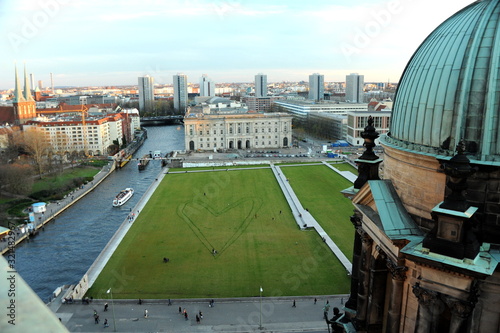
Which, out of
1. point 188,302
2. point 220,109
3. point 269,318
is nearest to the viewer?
point 269,318

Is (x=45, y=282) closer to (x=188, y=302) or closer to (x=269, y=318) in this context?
(x=188, y=302)

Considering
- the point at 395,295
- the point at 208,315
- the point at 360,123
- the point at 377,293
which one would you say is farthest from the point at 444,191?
the point at 360,123

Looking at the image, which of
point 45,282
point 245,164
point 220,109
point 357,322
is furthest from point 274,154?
point 357,322

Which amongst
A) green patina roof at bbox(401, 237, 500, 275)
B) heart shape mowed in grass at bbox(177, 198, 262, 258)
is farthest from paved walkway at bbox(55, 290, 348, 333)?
green patina roof at bbox(401, 237, 500, 275)

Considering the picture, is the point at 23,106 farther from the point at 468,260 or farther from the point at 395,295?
the point at 468,260

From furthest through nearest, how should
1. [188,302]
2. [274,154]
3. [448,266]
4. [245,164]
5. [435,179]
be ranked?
[274,154], [245,164], [188,302], [435,179], [448,266]

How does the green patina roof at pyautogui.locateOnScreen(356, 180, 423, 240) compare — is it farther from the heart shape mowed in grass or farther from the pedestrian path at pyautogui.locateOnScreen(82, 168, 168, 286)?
the pedestrian path at pyautogui.locateOnScreen(82, 168, 168, 286)

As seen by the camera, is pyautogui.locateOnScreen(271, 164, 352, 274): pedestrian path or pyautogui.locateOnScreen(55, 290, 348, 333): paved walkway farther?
pyautogui.locateOnScreen(271, 164, 352, 274): pedestrian path
